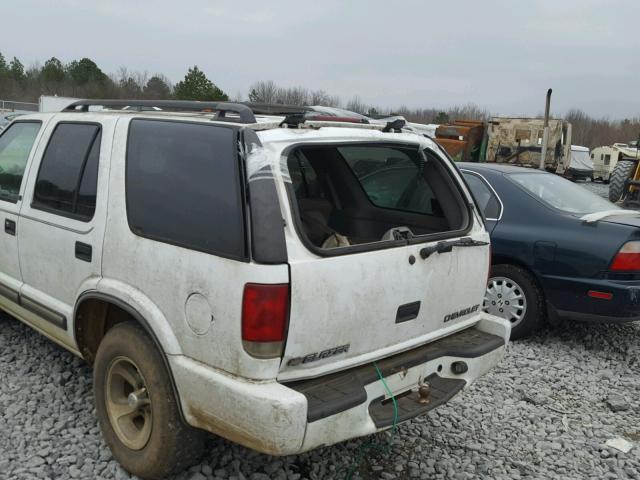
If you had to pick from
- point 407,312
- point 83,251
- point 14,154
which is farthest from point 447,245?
point 14,154

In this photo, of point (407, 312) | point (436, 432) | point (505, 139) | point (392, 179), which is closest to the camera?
point (407, 312)

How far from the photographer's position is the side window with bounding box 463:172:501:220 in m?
5.41

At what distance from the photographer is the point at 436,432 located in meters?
3.60

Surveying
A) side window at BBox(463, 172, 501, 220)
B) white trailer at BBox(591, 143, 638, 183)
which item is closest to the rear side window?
side window at BBox(463, 172, 501, 220)

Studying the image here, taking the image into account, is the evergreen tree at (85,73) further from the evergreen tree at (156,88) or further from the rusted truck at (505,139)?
the rusted truck at (505,139)

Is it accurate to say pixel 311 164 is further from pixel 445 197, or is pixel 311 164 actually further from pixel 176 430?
pixel 176 430

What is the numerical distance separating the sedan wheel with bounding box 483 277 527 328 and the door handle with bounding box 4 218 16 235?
383cm

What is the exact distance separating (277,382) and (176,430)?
0.60 metres

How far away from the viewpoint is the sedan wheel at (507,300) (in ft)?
17.1

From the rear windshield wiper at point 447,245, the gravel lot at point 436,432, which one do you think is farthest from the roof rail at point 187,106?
the gravel lot at point 436,432

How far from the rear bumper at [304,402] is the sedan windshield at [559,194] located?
2.97 metres

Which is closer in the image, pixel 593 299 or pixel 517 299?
pixel 593 299

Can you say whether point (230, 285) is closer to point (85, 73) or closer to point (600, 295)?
point (600, 295)

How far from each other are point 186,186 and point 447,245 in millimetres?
1322
